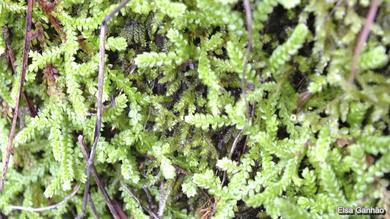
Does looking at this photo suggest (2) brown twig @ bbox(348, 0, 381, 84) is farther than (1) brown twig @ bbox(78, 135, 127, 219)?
No

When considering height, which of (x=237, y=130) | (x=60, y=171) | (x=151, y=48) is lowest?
(x=60, y=171)

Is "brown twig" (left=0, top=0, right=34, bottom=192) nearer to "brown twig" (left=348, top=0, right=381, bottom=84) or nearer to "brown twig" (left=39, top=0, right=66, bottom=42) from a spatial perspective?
"brown twig" (left=39, top=0, right=66, bottom=42)

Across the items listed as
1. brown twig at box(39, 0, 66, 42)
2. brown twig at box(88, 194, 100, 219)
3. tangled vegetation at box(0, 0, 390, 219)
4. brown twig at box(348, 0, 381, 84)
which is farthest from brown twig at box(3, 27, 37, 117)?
brown twig at box(348, 0, 381, 84)

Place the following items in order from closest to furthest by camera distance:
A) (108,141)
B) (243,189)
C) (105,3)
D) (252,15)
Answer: (252,15)
(243,189)
(105,3)
(108,141)

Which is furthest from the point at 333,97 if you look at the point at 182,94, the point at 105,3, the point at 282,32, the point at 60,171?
the point at 60,171

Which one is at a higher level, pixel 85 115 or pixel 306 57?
pixel 306 57

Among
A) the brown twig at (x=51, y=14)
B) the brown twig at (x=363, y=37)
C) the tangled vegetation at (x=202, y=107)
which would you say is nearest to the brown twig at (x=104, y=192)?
the tangled vegetation at (x=202, y=107)

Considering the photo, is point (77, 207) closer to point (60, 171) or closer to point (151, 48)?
point (60, 171)

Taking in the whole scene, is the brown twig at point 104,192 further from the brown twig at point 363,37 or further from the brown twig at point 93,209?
the brown twig at point 363,37
